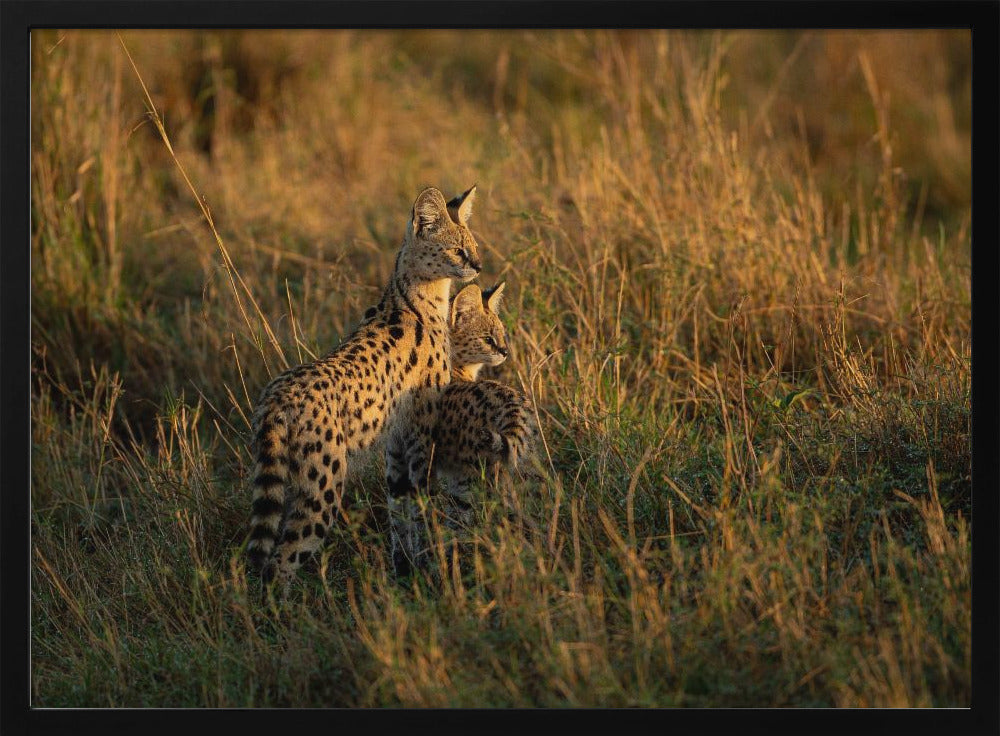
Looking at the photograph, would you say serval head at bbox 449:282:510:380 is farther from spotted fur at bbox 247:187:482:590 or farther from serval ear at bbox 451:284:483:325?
spotted fur at bbox 247:187:482:590

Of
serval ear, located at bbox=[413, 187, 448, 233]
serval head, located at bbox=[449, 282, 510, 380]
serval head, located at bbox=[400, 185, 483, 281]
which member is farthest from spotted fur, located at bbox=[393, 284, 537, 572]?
serval ear, located at bbox=[413, 187, 448, 233]

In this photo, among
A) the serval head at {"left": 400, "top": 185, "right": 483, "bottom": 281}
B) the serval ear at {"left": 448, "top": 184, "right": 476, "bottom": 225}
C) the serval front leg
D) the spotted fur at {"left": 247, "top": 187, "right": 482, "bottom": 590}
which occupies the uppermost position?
the serval ear at {"left": 448, "top": 184, "right": 476, "bottom": 225}

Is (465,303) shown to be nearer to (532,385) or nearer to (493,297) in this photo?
(493,297)

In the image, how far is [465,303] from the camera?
216 inches

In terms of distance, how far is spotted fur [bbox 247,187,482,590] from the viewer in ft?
13.6

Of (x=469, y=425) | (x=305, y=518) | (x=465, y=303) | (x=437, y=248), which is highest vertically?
(x=437, y=248)

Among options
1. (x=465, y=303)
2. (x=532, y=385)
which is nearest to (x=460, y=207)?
(x=465, y=303)

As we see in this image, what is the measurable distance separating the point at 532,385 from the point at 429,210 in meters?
0.84

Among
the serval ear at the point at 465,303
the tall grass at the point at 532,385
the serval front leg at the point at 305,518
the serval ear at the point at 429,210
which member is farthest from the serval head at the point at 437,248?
the serval front leg at the point at 305,518

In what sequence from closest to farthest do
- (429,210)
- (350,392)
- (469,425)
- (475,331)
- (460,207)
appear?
(350,392) < (469,425) < (429,210) < (460,207) < (475,331)

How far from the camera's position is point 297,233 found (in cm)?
733

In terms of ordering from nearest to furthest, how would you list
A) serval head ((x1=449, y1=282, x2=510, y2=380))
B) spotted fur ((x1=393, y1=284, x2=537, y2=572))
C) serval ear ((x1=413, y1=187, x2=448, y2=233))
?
spotted fur ((x1=393, y1=284, x2=537, y2=572)), serval ear ((x1=413, y1=187, x2=448, y2=233)), serval head ((x1=449, y1=282, x2=510, y2=380))
